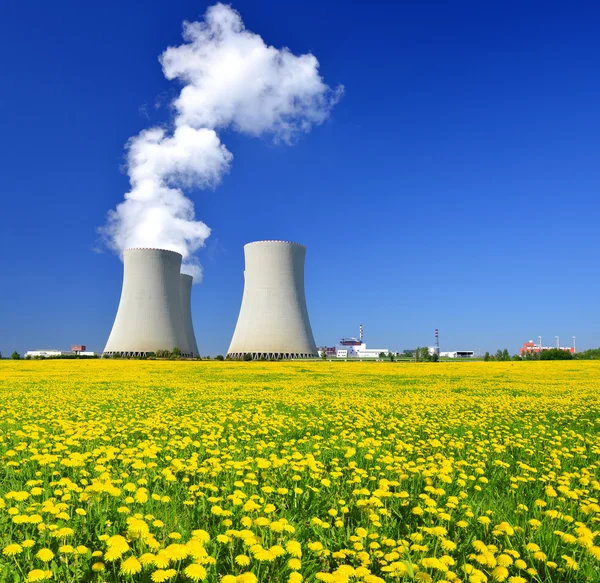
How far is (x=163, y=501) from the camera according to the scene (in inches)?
107

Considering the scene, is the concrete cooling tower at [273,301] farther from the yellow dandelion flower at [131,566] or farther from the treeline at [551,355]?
the yellow dandelion flower at [131,566]

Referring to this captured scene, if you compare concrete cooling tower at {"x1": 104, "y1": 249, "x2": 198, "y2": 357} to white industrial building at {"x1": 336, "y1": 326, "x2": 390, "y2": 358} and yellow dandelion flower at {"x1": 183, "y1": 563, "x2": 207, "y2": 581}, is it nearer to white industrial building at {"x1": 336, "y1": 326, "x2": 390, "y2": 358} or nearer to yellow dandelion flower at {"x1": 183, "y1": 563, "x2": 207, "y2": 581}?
yellow dandelion flower at {"x1": 183, "y1": 563, "x2": 207, "y2": 581}

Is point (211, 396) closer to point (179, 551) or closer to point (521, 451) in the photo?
point (521, 451)

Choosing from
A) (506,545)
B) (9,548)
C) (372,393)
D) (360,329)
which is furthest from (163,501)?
(360,329)

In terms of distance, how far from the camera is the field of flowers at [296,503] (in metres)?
2.00

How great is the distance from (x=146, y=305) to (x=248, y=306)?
6535 millimetres

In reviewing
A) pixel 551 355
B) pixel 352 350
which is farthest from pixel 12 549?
pixel 352 350

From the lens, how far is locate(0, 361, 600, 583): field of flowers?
200 cm

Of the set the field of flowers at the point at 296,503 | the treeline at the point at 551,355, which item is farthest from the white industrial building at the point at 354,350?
the field of flowers at the point at 296,503

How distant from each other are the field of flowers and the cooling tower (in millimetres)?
35171

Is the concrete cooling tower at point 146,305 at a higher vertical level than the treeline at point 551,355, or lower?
higher

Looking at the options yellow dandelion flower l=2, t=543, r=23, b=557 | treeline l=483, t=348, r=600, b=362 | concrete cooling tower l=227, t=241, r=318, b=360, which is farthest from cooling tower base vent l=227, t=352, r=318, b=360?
yellow dandelion flower l=2, t=543, r=23, b=557

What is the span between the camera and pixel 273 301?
29875mm

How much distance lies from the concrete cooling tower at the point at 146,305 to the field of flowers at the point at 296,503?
83.2 ft
